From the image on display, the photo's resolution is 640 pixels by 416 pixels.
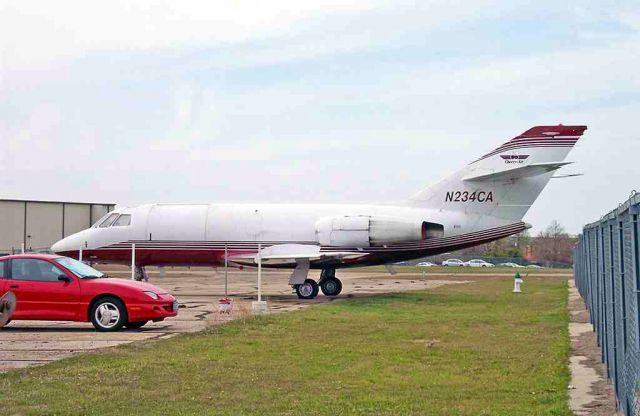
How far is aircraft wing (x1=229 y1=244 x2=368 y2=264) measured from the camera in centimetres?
3089

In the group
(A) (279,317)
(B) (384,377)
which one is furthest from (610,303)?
(A) (279,317)

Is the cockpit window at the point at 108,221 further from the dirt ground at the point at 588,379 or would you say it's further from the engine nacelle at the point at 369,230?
the dirt ground at the point at 588,379

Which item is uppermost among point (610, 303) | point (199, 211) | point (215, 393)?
point (199, 211)

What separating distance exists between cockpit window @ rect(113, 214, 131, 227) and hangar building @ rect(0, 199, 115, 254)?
19.9 metres

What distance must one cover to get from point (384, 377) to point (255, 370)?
66.3 inches

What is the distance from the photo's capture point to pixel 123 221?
109 feet

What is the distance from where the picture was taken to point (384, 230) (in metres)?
30.5

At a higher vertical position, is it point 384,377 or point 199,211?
point 199,211

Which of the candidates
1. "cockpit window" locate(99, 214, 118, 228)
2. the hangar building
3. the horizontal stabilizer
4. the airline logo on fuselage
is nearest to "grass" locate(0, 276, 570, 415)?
the horizontal stabilizer

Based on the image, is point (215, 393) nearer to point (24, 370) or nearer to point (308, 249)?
point (24, 370)

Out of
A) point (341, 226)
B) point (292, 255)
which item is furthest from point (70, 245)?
point (341, 226)

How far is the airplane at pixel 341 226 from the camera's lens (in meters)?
30.4

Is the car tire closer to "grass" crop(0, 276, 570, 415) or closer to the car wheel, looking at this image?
the car wheel

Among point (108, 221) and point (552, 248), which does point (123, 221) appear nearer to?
point (108, 221)
